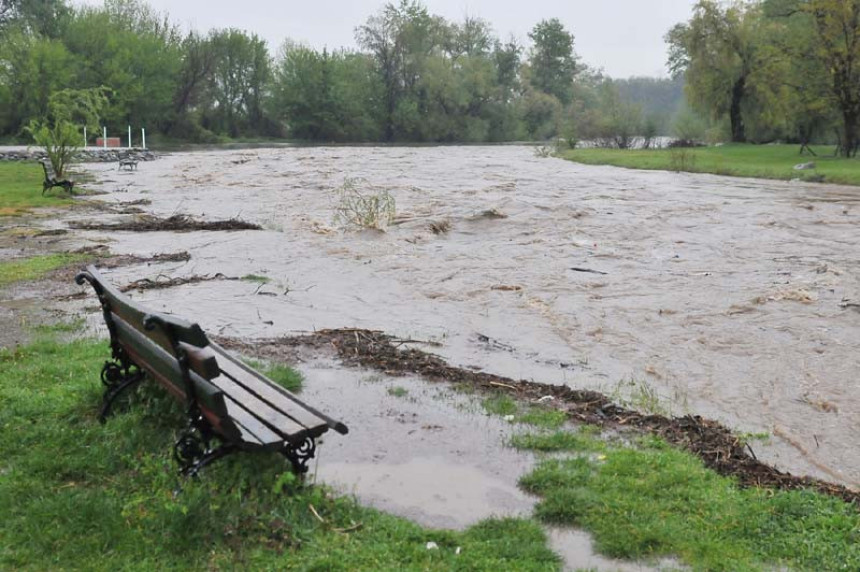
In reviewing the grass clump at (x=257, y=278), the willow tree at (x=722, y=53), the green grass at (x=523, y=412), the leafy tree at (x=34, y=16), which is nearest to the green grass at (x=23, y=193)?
the grass clump at (x=257, y=278)

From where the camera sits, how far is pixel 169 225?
746 inches

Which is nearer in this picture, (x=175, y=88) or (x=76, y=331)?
(x=76, y=331)

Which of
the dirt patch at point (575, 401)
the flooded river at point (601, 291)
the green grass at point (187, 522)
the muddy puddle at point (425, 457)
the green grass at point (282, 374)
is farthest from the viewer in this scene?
the flooded river at point (601, 291)

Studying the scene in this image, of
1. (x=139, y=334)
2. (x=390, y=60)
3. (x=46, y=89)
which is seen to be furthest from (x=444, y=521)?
(x=390, y=60)

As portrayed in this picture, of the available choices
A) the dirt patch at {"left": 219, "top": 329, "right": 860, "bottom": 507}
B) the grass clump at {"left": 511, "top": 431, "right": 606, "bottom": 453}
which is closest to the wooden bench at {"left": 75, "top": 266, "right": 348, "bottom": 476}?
the grass clump at {"left": 511, "top": 431, "right": 606, "bottom": 453}

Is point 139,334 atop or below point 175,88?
below

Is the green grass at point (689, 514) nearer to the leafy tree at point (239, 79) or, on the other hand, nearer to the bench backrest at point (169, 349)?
the bench backrest at point (169, 349)

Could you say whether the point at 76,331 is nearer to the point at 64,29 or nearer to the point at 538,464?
the point at 538,464

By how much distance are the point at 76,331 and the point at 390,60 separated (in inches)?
3722

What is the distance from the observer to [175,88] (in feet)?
281

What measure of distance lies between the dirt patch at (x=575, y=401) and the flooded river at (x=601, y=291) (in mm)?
408

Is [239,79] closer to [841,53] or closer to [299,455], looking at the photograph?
[841,53]

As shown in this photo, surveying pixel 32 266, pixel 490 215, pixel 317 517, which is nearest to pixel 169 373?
pixel 317 517

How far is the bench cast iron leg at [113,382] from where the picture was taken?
590cm
